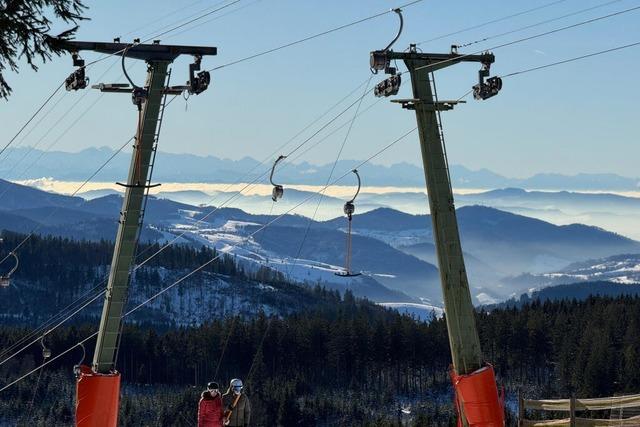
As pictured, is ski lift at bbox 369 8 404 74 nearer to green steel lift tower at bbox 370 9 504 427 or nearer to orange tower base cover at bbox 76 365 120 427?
green steel lift tower at bbox 370 9 504 427

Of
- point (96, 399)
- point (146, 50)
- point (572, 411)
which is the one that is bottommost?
point (572, 411)

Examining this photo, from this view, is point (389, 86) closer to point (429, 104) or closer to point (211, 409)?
point (429, 104)

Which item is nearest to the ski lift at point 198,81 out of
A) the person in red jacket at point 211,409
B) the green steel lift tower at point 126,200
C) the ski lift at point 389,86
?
the green steel lift tower at point 126,200

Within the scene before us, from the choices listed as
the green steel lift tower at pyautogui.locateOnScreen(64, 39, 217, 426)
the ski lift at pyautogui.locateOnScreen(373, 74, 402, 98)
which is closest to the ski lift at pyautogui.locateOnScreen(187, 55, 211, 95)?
the green steel lift tower at pyautogui.locateOnScreen(64, 39, 217, 426)

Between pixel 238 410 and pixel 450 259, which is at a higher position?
pixel 450 259

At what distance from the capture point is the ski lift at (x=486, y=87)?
103 ft

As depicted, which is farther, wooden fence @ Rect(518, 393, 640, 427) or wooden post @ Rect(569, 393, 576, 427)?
wooden fence @ Rect(518, 393, 640, 427)

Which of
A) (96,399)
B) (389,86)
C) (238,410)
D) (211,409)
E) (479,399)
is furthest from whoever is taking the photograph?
(96,399)

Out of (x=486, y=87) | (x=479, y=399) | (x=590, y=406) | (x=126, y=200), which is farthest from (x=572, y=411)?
(x=126, y=200)

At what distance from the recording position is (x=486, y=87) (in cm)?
3158

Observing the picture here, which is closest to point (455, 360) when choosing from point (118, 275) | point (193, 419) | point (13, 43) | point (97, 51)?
point (118, 275)

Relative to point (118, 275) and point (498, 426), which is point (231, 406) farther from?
point (118, 275)

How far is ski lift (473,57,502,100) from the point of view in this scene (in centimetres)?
3153

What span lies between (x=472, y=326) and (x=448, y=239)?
1.98 meters
